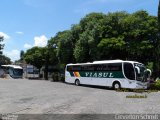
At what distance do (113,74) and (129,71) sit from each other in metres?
2.40

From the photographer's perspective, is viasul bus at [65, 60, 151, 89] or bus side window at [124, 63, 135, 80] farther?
bus side window at [124, 63, 135, 80]

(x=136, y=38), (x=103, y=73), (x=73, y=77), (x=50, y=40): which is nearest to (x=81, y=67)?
(x=73, y=77)

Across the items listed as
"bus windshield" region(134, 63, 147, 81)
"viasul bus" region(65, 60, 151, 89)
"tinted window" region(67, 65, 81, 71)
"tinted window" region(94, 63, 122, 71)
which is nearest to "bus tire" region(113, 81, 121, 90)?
"viasul bus" region(65, 60, 151, 89)

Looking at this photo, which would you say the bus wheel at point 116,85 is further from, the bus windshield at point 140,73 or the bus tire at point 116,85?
the bus windshield at point 140,73

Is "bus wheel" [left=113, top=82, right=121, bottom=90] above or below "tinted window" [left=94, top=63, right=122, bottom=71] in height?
below

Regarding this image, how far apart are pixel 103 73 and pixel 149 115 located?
2020 cm

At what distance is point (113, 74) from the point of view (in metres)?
31.3

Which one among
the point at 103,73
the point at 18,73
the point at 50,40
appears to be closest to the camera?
the point at 103,73

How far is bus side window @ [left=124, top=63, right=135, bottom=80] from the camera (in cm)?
2895

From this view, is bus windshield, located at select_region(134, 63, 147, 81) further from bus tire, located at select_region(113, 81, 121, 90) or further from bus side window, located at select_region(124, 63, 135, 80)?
bus tire, located at select_region(113, 81, 121, 90)

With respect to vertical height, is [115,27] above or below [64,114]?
above

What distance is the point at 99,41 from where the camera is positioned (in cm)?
3928

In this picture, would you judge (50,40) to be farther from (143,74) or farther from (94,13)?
(143,74)

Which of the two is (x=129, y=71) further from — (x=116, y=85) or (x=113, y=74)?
(x=113, y=74)
